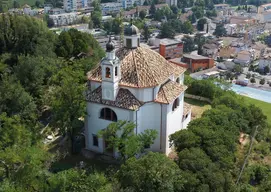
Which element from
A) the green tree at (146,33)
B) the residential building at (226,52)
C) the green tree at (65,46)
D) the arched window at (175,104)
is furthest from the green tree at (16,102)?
the green tree at (146,33)

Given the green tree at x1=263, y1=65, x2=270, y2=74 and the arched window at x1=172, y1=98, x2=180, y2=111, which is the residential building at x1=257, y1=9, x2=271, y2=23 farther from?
the arched window at x1=172, y1=98, x2=180, y2=111

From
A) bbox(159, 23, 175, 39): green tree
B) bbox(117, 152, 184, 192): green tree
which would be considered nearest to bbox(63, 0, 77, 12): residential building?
bbox(159, 23, 175, 39): green tree

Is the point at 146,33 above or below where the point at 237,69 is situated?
above

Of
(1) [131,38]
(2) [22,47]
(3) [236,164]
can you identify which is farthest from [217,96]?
(2) [22,47]

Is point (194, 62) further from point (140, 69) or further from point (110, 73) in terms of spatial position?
point (110, 73)

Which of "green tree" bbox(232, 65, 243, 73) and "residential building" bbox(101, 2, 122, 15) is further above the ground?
"residential building" bbox(101, 2, 122, 15)

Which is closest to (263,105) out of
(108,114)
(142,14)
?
(108,114)

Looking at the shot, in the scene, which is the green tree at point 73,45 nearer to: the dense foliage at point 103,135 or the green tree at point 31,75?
Result: the dense foliage at point 103,135

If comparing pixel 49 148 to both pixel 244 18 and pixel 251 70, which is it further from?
pixel 244 18
